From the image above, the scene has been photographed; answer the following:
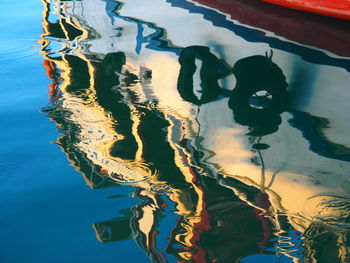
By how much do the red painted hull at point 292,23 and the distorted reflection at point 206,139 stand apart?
0.20 metres

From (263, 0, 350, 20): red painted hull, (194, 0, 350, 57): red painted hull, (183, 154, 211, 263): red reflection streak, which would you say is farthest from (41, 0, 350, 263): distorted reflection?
(263, 0, 350, 20): red painted hull

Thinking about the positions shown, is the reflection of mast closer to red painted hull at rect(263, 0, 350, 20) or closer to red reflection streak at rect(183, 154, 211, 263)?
red reflection streak at rect(183, 154, 211, 263)

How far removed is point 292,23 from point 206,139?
4.54 ft

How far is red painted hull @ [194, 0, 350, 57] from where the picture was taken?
8.44 ft

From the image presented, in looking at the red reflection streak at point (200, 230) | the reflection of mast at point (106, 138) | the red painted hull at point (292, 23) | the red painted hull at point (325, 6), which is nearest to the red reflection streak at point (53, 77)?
the reflection of mast at point (106, 138)

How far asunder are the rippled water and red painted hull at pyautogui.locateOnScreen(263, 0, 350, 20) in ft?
0.21

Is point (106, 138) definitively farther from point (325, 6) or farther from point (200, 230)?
point (325, 6)

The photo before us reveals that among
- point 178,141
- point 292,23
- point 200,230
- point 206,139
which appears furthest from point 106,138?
point 292,23

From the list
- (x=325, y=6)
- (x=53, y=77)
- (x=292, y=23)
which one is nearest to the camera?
(x=53, y=77)

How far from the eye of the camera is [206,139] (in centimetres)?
178

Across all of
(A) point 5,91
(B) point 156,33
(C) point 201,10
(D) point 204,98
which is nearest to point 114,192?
(D) point 204,98

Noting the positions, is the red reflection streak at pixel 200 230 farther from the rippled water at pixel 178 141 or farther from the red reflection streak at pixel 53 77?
the red reflection streak at pixel 53 77

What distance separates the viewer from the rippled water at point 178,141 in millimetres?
1268

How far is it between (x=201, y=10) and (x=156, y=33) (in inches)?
20.5
